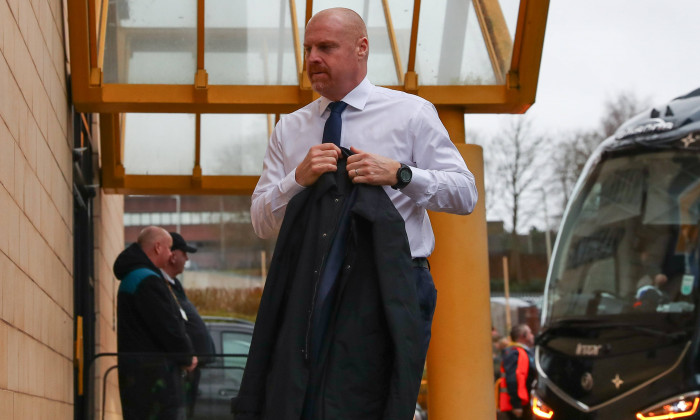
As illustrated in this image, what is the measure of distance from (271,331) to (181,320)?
4.87m

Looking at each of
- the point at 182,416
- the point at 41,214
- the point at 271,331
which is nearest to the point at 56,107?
the point at 41,214

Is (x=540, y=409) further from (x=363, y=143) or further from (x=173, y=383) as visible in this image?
(x=363, y=143)

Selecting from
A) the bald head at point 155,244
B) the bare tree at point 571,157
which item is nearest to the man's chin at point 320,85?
the bald head at point 155,244

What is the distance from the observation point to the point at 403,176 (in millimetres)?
3287

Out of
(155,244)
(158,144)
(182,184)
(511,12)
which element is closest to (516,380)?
(182,184)

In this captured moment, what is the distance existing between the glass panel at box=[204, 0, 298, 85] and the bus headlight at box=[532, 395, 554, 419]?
428 cm

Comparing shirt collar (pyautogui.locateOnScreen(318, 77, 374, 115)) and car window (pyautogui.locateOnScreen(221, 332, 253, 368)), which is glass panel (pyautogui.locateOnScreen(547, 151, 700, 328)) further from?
shirt collar (pyautogui.locateOnScreen(318, 77, 374, 115))

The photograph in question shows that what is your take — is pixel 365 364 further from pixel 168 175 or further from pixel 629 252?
pixel 629 252

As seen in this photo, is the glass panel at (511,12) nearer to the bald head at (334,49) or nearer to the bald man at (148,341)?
the bald man at (148,341)

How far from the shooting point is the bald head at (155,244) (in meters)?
8.64

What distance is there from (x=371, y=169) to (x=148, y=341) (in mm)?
4840

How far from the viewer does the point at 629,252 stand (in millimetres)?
10484

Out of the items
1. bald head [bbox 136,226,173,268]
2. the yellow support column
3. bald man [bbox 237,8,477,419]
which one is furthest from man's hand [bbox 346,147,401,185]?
bald head [bbox 136,226,173,268]

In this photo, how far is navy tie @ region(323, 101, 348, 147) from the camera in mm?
3463
